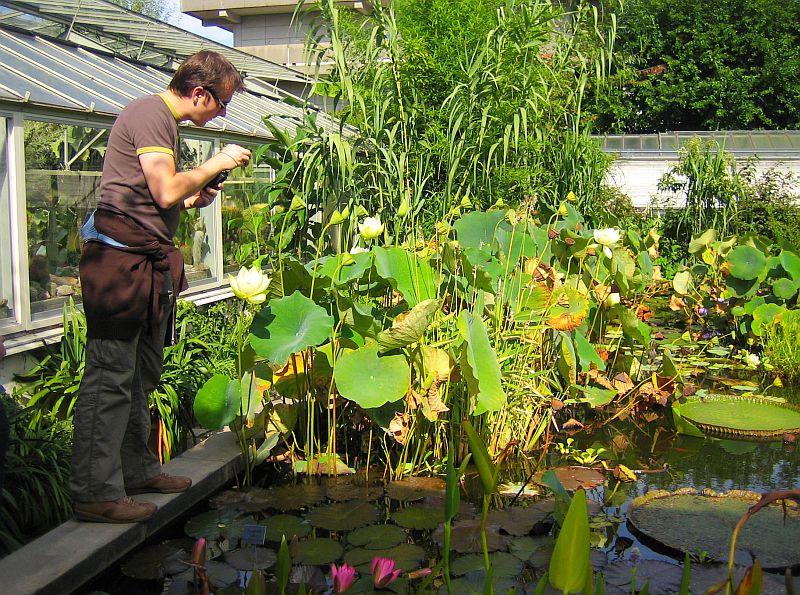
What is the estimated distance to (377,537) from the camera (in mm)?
2594

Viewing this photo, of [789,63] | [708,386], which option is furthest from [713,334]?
[789,63]

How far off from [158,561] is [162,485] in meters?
0.34

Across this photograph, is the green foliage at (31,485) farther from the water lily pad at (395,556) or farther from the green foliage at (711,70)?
the green foliage at (711,70)

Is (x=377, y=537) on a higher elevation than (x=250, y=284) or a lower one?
lower

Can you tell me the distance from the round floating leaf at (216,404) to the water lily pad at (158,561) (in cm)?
45

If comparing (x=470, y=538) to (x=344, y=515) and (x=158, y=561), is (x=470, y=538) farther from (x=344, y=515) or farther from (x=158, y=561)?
(x=158, y=561)

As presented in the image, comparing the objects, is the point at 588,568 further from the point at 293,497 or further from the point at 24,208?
the point at 24,208

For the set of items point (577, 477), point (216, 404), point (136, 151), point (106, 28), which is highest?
point (106, 28)

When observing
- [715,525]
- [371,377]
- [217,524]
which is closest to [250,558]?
[217,524]

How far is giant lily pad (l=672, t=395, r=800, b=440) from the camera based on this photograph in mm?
3842

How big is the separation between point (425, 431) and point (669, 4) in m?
15.7

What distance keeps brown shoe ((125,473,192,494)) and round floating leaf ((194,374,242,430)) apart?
228 mm

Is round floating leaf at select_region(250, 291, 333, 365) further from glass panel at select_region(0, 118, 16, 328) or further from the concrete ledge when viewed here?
glass panel at select_region(0, 118, 16, 328)

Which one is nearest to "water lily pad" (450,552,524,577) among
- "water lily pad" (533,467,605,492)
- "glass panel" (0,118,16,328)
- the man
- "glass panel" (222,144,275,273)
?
"water lily pad" (533,467,605,492)
